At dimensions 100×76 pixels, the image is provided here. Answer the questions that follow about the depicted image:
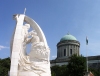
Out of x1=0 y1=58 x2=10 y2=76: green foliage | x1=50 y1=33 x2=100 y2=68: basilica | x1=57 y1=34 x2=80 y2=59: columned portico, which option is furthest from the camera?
x1=57 y1=34 x2=80 y2=59: columned portico

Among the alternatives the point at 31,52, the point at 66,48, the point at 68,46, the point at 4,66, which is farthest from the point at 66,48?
the point at 31,52

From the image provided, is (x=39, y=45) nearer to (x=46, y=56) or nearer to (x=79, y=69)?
(x=46, y=56)

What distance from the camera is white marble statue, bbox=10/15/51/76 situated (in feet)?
52.6

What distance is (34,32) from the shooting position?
706 inches

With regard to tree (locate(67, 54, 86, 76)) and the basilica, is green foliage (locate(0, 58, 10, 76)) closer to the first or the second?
tree (locate(67, 54, 86, 76))

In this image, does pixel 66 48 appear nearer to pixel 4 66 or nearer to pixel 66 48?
pixel 66 48

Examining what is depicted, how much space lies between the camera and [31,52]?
56.5ft

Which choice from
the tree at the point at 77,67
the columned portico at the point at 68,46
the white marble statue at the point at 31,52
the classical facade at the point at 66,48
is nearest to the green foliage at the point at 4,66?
the tree at the point at 77,67

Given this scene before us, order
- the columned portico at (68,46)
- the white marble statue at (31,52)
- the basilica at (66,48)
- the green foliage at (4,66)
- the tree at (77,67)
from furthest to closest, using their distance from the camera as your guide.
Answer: the columned portico at (68,46), the basilica at (66,48), the green foliage at (4,66), the tree at (77,67), the white marble statue at (31,52)

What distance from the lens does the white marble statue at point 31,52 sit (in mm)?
16031

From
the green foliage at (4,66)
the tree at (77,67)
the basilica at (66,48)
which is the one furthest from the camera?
the basilica at (66,48)

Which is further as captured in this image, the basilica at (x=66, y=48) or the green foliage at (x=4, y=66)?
the basilica at (x=66, y=48)

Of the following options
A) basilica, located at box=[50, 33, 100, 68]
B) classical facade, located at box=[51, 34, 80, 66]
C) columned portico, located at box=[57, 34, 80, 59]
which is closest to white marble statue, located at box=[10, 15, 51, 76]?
basilica, located at box=[50, 33, 100, 68]

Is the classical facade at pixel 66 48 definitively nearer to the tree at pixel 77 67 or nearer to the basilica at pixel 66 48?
the basilica at pixel 66 48
